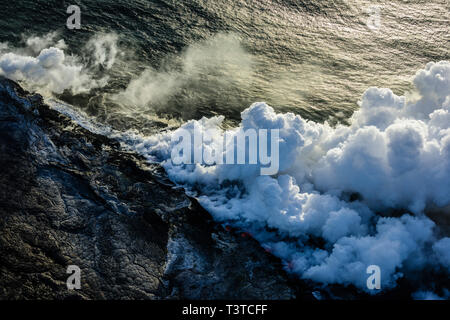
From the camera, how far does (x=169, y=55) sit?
86.9ft

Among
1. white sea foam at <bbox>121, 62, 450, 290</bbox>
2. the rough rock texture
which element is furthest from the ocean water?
the rough rock texture

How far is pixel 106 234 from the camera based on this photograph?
51.3 ft

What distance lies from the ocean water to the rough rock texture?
42.4 inches

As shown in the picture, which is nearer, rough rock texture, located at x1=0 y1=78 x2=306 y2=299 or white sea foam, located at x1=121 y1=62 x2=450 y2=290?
rough rock texture, located at x1=0 y1=78 x2=306 y2=299

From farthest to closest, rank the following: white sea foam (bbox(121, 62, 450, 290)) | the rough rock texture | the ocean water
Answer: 1. the ocean water
2. white sea foam (bbox(121, 62, 450, 290))
3. the rough rock texture

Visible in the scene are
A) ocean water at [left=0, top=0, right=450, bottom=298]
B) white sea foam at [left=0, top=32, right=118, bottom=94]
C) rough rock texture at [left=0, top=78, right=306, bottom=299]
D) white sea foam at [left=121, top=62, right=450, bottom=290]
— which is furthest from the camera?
white sea foam at [left=0, top=32, right=118, bottom=94]

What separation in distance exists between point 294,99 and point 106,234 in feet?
43.8

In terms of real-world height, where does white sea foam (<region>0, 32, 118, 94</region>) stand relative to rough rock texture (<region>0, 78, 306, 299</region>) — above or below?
above

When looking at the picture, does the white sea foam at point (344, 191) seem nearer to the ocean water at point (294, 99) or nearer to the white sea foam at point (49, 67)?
the ocean water at point (294, 99)

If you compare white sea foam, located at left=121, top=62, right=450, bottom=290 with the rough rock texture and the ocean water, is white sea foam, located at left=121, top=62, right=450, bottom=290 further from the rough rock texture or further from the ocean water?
the rough rock texture

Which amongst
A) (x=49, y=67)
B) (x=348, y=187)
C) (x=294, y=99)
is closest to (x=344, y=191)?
(x=348, y=187)

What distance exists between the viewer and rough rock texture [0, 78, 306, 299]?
14.1 meters

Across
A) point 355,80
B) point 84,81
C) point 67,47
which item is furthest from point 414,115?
point 67,47
